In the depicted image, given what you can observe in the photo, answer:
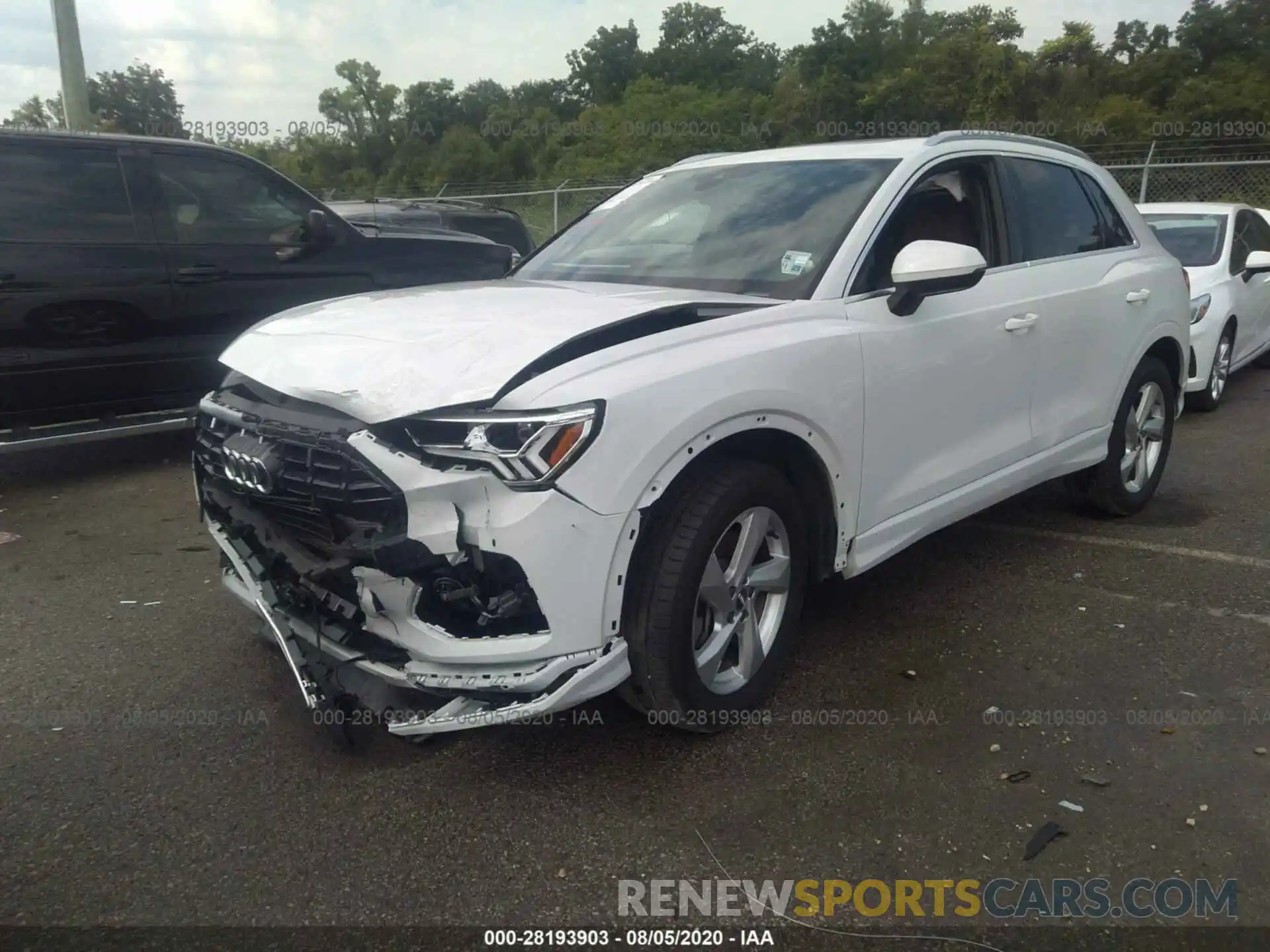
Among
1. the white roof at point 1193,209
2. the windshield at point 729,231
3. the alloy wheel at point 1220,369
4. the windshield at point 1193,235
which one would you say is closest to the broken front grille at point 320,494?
the windshield at point 729,231

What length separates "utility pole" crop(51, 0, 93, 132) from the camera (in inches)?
371

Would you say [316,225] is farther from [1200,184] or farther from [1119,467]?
[1200,184]

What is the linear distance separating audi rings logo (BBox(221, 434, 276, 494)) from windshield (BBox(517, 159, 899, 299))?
151 cm

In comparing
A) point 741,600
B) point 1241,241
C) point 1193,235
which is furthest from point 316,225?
point 1241,241

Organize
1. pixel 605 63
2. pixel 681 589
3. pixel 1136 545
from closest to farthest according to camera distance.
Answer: pixel 681 589 < pixel 1136 545 < pixel 605 63

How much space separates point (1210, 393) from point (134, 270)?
750 cm

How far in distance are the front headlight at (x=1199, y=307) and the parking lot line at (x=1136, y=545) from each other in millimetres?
3506

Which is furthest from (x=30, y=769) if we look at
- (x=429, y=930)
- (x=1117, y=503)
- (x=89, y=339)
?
(x=1117, y=503)

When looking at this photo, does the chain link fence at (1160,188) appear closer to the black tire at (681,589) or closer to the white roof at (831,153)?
the white roof at (831,153)

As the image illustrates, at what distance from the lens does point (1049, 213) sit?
4406mm

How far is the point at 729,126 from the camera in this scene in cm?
4028

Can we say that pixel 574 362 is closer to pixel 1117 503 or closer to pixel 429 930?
pixel 429 930

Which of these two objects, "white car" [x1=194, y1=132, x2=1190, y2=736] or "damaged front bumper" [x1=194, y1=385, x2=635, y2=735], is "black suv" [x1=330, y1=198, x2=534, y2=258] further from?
"damaged front bumper" [x1=194, y1=385, x2=635, y2=735]

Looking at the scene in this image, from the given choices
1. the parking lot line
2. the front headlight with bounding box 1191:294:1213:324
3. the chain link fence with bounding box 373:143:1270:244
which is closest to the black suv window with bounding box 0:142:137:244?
the parking lot line
